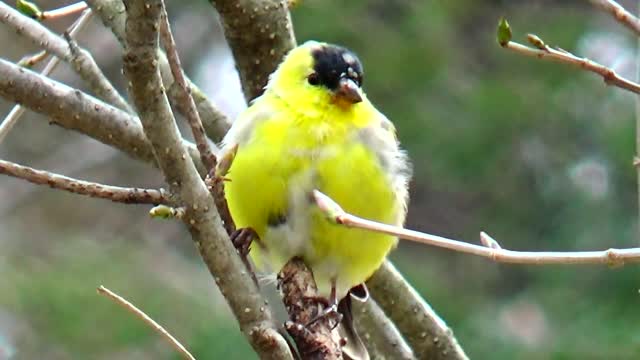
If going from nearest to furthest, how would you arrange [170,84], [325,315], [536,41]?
[536,41]
[325,315]
[170,84]

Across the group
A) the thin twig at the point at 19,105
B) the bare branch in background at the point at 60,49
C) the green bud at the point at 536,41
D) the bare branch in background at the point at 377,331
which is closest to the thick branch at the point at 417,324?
the bare branch in background at the point at 377,331

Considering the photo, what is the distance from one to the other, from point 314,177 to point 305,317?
0.54 meters

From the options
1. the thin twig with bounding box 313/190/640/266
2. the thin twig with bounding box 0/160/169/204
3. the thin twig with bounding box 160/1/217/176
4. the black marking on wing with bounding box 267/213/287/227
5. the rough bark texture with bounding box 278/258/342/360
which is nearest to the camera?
the thin twig with bounding box 313/190/640/266

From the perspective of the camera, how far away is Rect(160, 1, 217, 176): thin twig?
1.83m

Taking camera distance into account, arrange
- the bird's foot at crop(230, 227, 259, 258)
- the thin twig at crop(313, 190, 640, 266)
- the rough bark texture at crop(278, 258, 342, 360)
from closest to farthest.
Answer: the thin twig at crop(313, 190, 640, 266) < the rough bark texture at crop(278, 258, 342, 360) < the bird's foot at crop(230, 227, 259, 258)

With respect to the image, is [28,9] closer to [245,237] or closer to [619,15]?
[245,237]

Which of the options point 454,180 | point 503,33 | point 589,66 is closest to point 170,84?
point 503,33

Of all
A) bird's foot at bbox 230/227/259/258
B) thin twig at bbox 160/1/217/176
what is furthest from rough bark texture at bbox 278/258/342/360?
thin twig at bbox 160/1/217/176

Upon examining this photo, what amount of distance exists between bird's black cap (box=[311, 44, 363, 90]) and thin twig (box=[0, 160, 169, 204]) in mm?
1187

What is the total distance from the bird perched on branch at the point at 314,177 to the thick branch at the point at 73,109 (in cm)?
15

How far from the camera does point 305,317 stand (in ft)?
7.07

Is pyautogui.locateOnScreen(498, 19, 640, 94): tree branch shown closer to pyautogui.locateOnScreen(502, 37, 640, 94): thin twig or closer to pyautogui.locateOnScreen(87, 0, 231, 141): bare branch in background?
pyautogui.locateOnScreen(502, 37, 640, 94): thin twig

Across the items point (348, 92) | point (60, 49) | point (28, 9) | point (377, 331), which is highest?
point (28, 9)

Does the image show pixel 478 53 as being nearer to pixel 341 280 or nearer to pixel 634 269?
pixel 634 269
